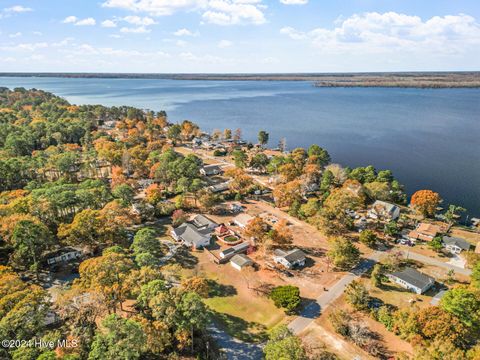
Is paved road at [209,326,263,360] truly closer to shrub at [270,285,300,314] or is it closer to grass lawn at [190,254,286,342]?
grass lawn at [190,254,286,342]

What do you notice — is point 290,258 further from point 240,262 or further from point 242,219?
point 242,219

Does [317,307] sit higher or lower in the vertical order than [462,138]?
lower

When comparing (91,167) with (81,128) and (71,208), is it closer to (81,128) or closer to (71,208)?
(71,208)

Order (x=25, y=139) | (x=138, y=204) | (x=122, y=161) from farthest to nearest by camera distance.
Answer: (x=25, y=139)
(x=122, y=161)
(x=138, y=204)

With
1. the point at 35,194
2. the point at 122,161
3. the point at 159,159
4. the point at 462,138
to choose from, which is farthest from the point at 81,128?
the point at 462,138

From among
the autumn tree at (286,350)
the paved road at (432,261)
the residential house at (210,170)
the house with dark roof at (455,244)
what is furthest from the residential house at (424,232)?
the residential house at (210,170)

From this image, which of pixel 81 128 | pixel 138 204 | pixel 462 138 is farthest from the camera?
pixel 462 138

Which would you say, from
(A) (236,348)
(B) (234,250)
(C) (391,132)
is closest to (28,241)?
(B) (234,250)
